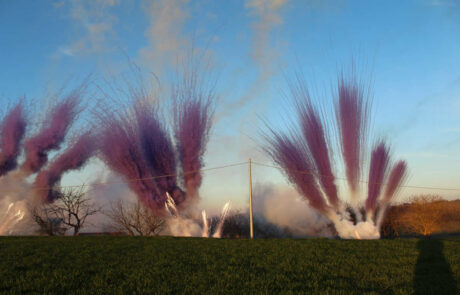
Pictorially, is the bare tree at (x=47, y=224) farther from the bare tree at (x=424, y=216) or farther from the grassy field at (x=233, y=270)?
the bare tree at (x=424, y=216)

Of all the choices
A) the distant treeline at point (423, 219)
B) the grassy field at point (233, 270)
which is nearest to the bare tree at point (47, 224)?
the grassy field at point (233, 270)

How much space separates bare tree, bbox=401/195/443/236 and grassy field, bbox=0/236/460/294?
31579mm

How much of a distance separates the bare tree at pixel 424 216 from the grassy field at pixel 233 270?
→ 104ft

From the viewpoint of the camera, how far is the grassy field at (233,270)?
10.1m

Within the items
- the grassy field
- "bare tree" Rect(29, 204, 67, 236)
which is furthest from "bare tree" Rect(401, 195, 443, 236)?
"bare tree" Rect(29, 204, 67, 236)

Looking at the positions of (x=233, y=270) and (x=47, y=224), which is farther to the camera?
(x=47, y=224)

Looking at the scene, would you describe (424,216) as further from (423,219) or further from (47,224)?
(47,224)

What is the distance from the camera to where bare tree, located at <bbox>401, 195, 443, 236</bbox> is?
46469 mm

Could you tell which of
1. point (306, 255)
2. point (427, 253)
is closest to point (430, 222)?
point (427, 253)

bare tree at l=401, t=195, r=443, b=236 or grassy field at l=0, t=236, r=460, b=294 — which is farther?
bare tree at l=401, t=195, r=443, b=236

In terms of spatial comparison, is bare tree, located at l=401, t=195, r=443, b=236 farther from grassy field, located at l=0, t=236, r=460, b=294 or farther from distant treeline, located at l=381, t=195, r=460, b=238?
grassy field, located at l=0, t=236, r=460, b=294

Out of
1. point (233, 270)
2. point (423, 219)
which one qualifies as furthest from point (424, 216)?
point (233, 270)

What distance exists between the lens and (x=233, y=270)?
494 inches

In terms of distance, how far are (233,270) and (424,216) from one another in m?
44.2
